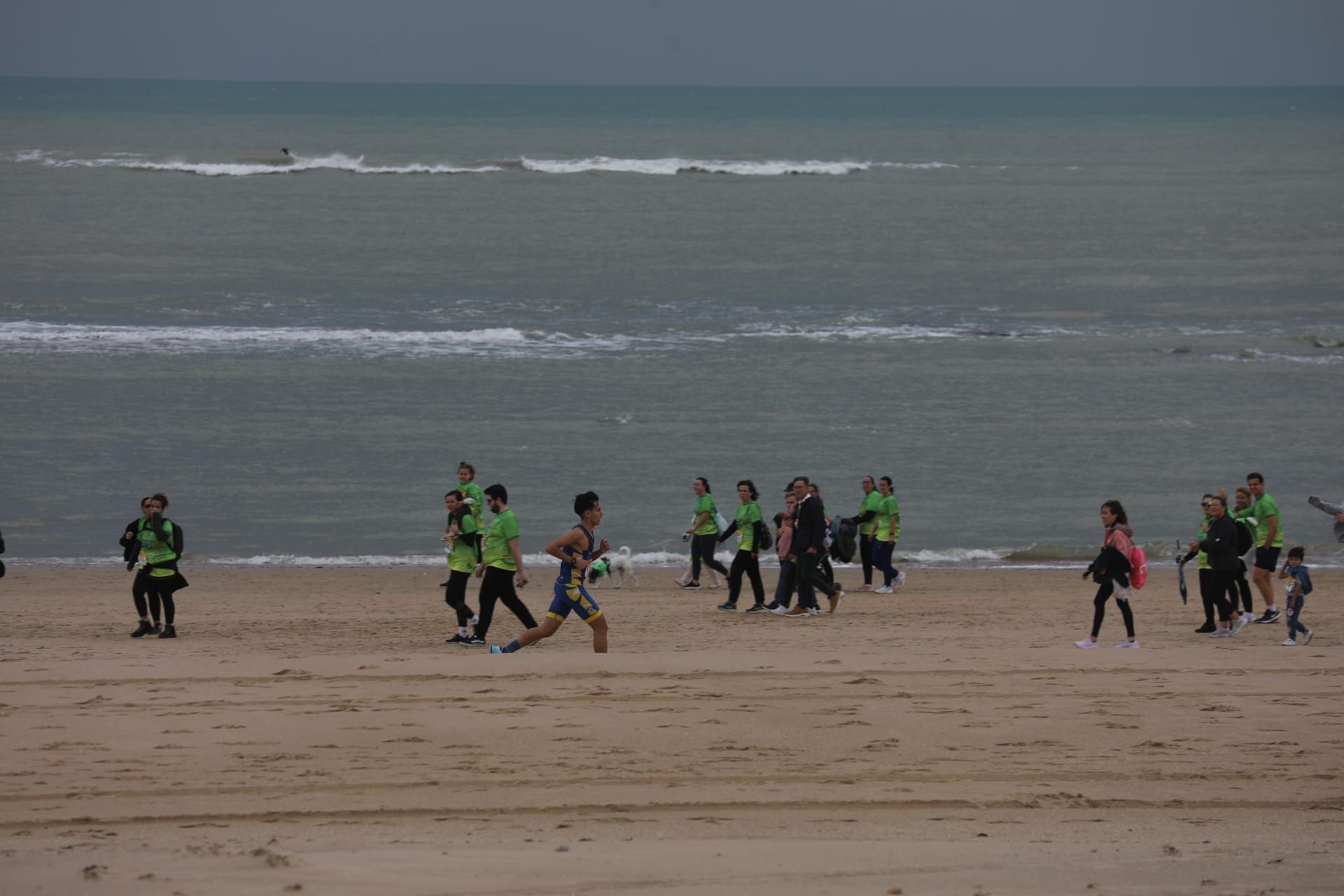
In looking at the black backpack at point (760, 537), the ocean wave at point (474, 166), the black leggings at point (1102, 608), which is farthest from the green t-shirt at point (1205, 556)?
the ocean wave at point (474, 166)

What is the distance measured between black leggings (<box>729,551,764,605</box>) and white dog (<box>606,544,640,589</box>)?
5.36 ft

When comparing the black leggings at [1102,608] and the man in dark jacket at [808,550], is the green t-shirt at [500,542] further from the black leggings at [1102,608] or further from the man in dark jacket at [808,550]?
the black leggings at [1102,608]

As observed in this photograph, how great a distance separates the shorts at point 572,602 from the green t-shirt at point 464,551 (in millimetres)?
1459

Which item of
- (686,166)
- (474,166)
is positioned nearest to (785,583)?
(474,166)

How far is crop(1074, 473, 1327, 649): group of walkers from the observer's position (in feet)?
37.4

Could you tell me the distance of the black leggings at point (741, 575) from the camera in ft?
46.7

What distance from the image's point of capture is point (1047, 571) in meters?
17.0

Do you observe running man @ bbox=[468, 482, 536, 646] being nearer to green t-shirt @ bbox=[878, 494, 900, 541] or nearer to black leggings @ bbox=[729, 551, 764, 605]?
black leggings @ bbox=[729, 551, 764, 605]

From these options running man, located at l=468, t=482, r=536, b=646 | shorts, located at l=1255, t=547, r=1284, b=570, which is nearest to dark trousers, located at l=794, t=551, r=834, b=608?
running man, located at l=468, t=482, r=536, b=646

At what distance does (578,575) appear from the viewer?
10414 millimetres

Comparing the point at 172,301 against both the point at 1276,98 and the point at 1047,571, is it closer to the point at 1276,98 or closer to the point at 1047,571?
the point at 1047,571

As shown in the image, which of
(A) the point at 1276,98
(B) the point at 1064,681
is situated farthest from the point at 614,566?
(A) the point at 1276,98

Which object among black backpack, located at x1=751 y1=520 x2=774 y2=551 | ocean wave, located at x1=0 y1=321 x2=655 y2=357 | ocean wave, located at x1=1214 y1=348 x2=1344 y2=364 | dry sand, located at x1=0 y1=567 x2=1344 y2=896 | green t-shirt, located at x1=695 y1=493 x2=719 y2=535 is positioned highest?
ocean wave, located at x1=0 y1=321 x2=655 y2=357

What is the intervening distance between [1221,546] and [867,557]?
173 inches
